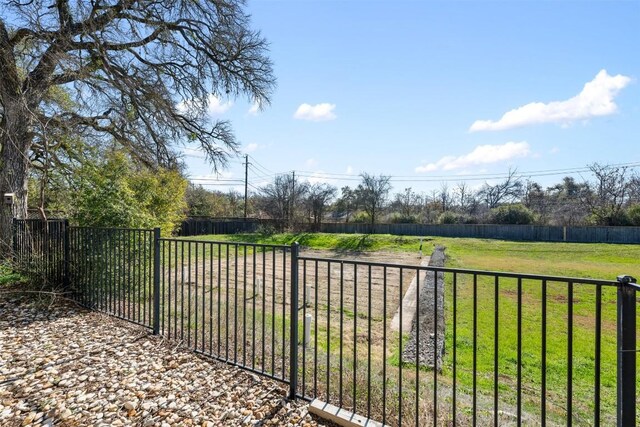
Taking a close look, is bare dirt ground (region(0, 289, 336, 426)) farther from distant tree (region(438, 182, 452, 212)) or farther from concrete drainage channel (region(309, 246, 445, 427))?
distant tree (region(438, 182, 452, 212))

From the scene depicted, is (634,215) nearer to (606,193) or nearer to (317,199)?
(606,193)

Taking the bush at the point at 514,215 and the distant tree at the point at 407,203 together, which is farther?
the distant tree at the point at 407,203

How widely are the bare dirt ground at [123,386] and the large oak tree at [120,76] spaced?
Result: 4.15m

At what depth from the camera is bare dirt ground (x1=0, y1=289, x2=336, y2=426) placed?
2221 mm

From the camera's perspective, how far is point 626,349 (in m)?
1.40

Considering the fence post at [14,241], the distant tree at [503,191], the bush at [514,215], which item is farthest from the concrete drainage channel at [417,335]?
the distant tree at [503,191]

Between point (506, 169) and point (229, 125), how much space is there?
103 ft

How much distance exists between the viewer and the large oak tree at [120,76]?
6375mm

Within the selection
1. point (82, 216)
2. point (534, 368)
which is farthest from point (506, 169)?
point (82, 216)

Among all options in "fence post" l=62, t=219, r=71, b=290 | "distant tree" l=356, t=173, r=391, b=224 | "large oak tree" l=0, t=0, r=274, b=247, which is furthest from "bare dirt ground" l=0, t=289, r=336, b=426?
"distant tree" l=356, t=173, r=391, b=224

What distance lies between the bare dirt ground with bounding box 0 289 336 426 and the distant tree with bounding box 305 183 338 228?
73.7ft

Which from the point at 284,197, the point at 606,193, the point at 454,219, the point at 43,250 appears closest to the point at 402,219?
the point at 454,219

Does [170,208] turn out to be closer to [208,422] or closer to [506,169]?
[208,422]

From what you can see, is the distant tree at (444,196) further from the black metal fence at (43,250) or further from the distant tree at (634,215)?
the black metal fence at (43,250)
